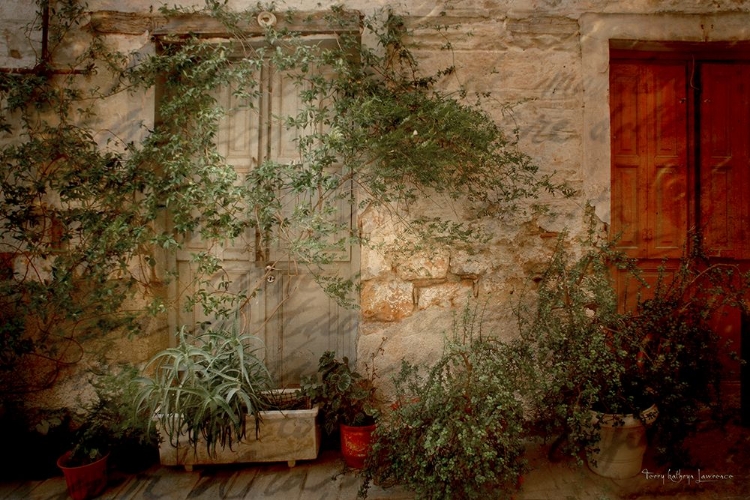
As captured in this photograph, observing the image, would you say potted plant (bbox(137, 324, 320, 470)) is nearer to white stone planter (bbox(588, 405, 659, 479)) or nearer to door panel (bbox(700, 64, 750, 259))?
white stone planter (bbox(588, 405, 659, 479))

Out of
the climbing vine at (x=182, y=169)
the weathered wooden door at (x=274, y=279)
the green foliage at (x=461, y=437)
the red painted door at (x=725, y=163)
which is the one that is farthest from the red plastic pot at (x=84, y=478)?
the red painted door at (x=725, y=163)

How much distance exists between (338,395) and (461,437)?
865mm

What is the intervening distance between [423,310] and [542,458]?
1157mm

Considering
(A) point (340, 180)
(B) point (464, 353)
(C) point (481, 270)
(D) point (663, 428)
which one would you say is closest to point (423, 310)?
Answer: (C) point (481, 270)

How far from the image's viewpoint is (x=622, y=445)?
2.60 meters

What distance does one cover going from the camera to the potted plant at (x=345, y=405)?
9.09 feet

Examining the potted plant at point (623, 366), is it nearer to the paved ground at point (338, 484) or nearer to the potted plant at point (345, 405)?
the paved ground at point (338, 484)

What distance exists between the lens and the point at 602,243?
3064mm

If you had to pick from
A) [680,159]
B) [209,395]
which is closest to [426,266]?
[209,395]

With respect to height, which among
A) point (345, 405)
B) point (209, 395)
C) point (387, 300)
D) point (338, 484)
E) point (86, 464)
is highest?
point (387, 300)

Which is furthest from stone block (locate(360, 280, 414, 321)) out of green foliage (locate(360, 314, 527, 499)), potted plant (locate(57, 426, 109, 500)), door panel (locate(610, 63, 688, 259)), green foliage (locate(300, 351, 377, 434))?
potted plant (locate(57, 426, 109, 500))

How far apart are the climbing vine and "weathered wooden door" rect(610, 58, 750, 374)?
2.67 feet

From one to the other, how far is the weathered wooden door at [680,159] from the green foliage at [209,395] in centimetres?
258

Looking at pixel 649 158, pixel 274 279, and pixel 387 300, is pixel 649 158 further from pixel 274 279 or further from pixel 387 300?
pixel 274 279
